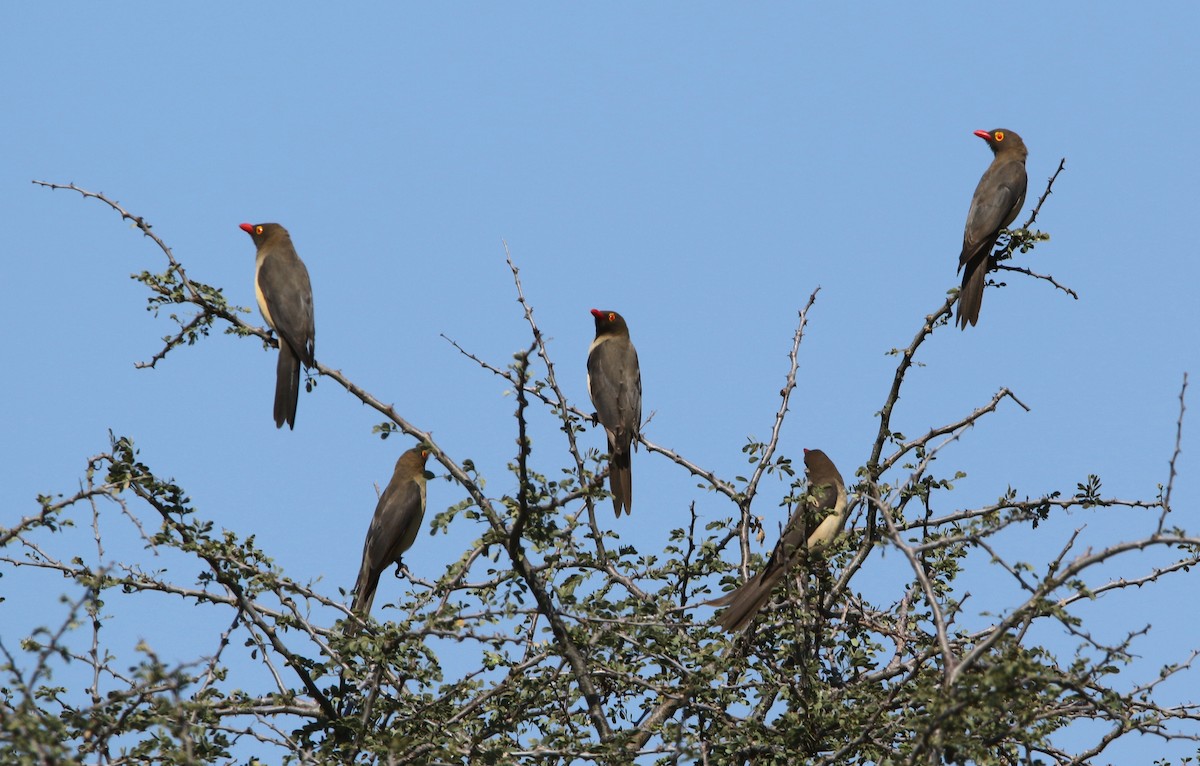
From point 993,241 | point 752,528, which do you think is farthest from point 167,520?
point 993,241

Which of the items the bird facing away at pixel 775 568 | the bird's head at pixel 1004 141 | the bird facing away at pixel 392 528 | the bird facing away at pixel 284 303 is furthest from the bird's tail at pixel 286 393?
the bird's head at pixel 1004 141

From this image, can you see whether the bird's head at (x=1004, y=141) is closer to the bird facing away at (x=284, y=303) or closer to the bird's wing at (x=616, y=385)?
the bird's wing at (x=616, y=385)

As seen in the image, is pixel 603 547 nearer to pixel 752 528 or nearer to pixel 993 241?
pixel 752 528

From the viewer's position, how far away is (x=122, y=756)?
18.1ft

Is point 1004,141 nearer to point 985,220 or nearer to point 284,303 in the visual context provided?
point 985,220

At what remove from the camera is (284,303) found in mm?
8781

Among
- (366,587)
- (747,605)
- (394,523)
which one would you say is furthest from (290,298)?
(747,605)

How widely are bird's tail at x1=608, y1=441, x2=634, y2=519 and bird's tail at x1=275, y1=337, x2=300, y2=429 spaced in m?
2.01

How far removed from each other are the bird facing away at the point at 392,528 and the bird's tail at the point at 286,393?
3.01 feet

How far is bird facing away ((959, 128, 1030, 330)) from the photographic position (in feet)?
30.2

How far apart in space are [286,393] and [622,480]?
88.6 inches

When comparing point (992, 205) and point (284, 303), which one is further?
point (992, 205)

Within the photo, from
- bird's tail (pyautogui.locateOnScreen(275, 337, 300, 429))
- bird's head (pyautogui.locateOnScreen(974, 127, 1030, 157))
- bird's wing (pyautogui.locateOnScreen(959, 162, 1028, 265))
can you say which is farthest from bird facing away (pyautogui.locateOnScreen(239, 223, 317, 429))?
bird's head (pyautogui.locateOnScreen(974, 127, 1030, 157))

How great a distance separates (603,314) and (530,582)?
5127mm
